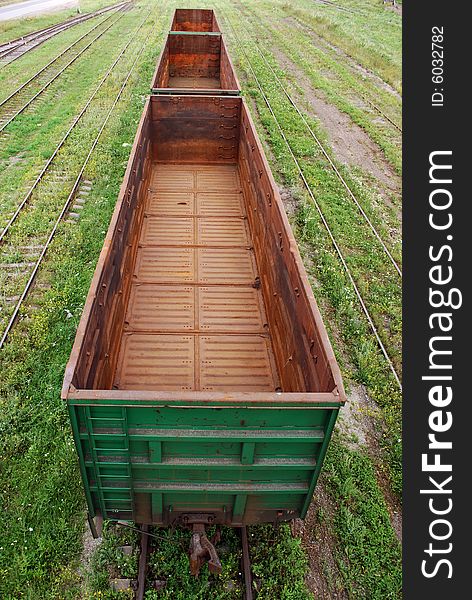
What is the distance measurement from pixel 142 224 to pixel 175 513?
5.48m

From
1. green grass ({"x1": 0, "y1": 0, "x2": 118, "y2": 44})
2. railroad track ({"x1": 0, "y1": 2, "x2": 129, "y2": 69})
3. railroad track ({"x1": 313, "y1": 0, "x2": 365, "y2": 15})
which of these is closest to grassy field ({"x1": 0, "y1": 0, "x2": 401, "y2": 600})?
railroad track ({"x1": 0, "y1": 2, "x2": 129, "y2": 69})

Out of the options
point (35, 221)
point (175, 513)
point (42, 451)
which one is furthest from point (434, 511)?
point (35, 221)

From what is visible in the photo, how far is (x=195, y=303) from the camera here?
6.84 meters

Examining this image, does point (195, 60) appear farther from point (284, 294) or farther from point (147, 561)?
point (147, 561)

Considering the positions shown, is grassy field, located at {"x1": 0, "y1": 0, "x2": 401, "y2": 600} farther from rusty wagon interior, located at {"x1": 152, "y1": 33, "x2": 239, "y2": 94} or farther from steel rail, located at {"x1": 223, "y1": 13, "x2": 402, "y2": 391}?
rusty wagon interior, located at {"x1": 152, "y1": 33, "x2": 239, "y2": 94}

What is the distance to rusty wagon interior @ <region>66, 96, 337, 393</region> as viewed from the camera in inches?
193

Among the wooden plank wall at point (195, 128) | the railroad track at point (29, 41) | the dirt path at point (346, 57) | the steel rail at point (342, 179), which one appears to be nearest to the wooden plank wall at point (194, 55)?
the steel rail at point (342, 179)

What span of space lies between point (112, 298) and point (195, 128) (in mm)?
6399

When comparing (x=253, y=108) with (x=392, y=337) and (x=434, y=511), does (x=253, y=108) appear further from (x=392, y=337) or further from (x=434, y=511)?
(x=434, y=511)

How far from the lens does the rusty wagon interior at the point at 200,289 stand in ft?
16.1

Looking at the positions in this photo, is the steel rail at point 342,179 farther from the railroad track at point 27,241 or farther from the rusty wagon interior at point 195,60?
the railroad track at point 27,241

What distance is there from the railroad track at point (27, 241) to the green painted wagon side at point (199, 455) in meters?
4.07

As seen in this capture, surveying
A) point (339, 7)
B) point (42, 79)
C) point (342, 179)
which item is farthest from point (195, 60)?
point (339, 7)

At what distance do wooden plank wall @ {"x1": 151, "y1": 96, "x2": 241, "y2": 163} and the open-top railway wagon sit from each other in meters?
0.02
